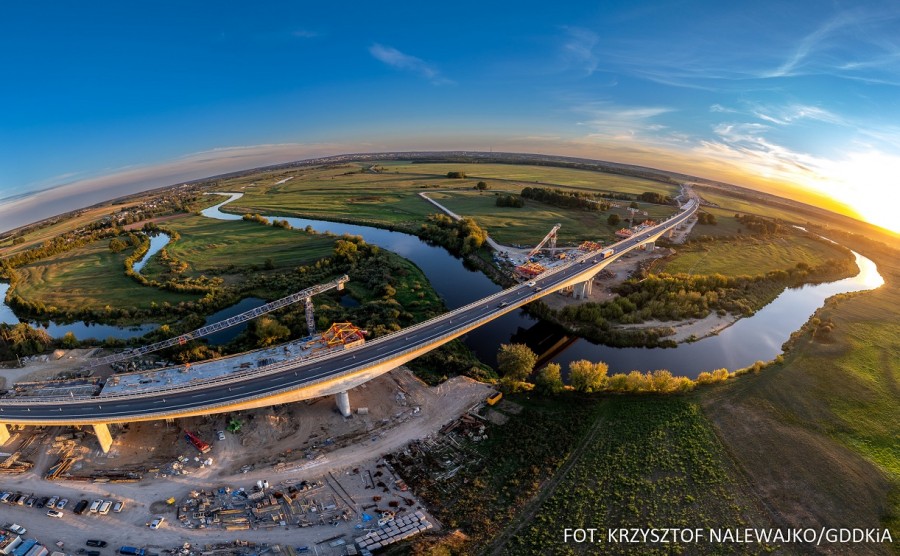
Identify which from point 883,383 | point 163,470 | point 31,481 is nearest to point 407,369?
point 163,470

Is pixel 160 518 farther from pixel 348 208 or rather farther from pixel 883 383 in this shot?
pixel 348 208

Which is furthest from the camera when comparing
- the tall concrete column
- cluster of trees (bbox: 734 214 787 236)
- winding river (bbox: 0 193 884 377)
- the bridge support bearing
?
cluster of trees (bbox: 734 214 787 236)

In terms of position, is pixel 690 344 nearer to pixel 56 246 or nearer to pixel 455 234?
pixel 455 234

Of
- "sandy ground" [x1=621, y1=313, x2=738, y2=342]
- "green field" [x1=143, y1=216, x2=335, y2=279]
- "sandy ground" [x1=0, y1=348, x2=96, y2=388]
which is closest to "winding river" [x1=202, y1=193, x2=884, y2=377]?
"sandy ground" [x1=621, y1=313, x2=738, y2=342]

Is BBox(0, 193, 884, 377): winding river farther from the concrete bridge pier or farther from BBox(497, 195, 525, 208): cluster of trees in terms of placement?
BBox(497, 195, 525, 208): cluster of trees

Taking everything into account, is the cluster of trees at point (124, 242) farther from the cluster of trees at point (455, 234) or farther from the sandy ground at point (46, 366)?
the cluster of trees at point (455, 234)

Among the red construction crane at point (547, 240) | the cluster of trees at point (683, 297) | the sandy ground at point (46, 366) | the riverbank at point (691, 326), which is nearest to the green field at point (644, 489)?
the riverbank at point (691, 326)

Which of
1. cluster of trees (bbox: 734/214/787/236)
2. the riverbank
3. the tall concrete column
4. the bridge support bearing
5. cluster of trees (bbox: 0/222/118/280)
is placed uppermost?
cluster of trees (bbox: 734/214/787/236)
